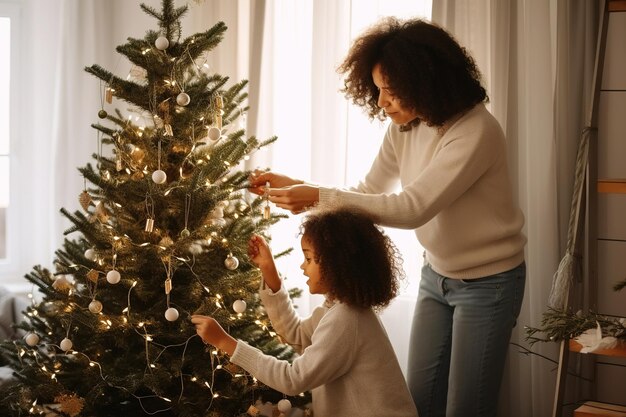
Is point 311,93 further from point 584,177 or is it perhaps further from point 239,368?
point 239,368

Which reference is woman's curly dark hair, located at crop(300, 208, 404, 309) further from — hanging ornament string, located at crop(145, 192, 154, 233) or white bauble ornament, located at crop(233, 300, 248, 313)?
hanging ornament string, located at crop(145, 192, 154, 233)

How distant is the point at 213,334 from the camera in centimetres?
210

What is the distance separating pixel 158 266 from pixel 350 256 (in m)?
0.53

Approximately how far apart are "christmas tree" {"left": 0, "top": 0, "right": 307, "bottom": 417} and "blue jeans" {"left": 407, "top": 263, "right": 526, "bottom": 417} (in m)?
0.50

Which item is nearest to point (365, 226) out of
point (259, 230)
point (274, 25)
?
point (259, 230)

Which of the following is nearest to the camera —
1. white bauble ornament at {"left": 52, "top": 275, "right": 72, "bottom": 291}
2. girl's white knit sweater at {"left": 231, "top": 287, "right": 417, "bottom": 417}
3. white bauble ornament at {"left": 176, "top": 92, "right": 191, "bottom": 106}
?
girl's white knit sweater at {"left": 231, "top": 287, "right": 417, "bottom": 417}

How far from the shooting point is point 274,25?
368 cm

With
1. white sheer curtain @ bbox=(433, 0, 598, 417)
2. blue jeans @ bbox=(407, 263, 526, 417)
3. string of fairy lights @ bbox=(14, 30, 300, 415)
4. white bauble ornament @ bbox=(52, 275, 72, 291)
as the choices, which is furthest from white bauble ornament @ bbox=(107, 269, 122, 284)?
white sheer curtain @ bbox=(433, 0, 598, 417)

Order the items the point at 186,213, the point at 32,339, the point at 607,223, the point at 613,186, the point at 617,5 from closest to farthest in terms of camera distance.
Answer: the point at 186,213 → the point at 32,339 → the point at 613,186 → the point at 617,5 → the point at 607,223

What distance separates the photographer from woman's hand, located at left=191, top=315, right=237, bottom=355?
6.88ft

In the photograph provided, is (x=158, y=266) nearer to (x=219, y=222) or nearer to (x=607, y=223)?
(x=219, y=222)

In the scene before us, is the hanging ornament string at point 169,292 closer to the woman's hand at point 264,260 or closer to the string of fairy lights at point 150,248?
the string of fairy lights at point 150,248

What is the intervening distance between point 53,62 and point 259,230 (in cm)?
233

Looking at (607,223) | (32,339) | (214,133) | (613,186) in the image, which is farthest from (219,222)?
(607,223)
